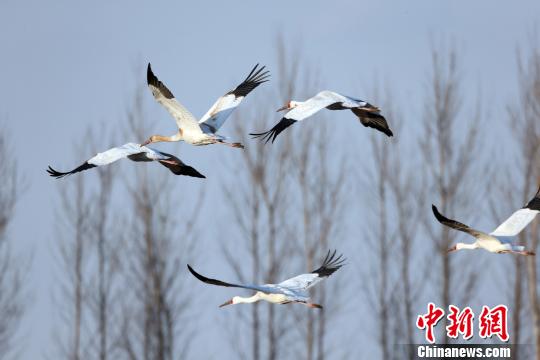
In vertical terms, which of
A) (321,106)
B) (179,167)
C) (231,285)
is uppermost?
(321,106)

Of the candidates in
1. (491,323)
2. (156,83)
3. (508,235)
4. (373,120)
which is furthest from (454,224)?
(491,323)

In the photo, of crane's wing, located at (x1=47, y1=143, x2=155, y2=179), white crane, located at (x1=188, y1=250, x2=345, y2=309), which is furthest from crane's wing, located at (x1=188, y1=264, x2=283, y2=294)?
crane's wing, located at (x1=47, y1=143, x2=155, y2=179)

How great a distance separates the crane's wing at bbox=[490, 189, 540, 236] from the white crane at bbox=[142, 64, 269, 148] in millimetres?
3398

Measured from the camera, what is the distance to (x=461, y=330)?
25453 millimetres

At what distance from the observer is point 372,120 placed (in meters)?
17.5

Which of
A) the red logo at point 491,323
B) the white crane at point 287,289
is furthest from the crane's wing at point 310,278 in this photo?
the red logo at point 491,323

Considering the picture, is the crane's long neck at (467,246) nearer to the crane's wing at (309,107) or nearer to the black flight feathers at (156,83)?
the crane's wing at (309,107)

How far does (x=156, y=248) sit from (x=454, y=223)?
12516mm

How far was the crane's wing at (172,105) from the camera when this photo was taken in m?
15.6

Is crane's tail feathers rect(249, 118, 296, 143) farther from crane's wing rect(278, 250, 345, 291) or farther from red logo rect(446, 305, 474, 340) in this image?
red logo rect(446, 305, 474, 340)

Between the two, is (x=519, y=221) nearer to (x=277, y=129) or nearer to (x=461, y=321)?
(x=277, y=129)

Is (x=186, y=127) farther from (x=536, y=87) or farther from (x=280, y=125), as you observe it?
(x=536, y=87)

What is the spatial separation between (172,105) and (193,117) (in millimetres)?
288

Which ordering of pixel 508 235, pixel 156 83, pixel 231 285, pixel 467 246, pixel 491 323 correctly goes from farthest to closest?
pixel 491 323 < pixel 467 246 < pixel 508 235 < pixel 156 83 < pixel 231 285
